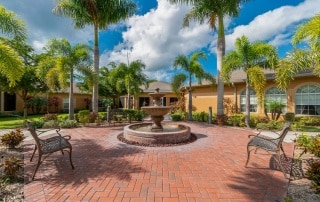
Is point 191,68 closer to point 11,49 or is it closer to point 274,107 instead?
point 274,107

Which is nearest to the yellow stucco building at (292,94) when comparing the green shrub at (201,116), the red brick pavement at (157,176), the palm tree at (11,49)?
the green shrub at (201,116)

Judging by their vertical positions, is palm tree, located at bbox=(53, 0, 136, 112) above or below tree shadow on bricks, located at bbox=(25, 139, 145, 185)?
above

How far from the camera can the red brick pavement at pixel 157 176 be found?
372cm

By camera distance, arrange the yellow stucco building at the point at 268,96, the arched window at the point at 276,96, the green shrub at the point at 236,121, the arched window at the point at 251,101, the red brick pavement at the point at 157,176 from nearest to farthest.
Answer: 1. the red brick pavement at the point at 157,176
2. the green shrub at the point at 236,121
3. the yellow stucco building at the point at 268,96
4. the arched window at the point at 276,96
5. the arched window at the point at 251,101

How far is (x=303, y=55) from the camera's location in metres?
7.47

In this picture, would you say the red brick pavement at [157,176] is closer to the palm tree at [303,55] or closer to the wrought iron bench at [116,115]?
the palm tree at [303,55]

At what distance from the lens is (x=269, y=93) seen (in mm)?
15922

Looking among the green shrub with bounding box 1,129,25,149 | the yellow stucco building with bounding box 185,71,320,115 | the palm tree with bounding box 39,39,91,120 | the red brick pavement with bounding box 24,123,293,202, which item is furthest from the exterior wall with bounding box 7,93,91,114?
the yellow stucco building with bounding box 185,71,320,115

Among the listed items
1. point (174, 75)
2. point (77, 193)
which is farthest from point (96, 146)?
point (174, 75)

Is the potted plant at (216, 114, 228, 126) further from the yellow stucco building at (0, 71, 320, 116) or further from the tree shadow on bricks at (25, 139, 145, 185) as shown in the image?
the tree shadow on bricks at (25, 139, 145, 185)

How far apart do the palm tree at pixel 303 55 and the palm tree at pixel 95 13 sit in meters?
12.4

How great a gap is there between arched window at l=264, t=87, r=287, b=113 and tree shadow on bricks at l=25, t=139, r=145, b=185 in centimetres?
1370

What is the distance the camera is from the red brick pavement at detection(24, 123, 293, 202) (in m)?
3.72

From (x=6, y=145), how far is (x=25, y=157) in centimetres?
172
